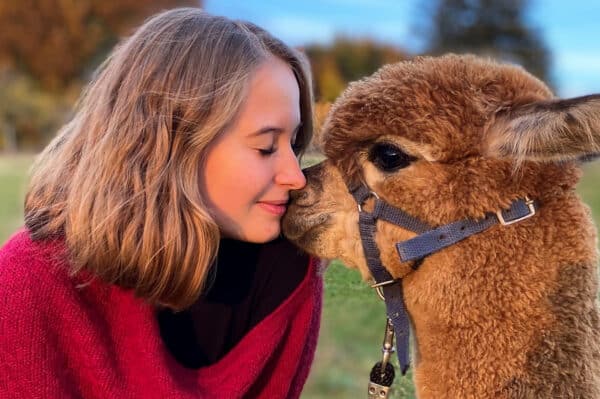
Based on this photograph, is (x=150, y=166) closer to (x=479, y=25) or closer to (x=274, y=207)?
(x=274, y=207)

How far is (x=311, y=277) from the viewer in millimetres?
2270

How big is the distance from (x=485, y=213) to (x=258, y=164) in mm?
663

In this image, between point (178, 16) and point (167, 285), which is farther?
point (178, 16)

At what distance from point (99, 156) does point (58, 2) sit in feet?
156

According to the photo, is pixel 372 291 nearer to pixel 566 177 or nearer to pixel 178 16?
pixel 566 177

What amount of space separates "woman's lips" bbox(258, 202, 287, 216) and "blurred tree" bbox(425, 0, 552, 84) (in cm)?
3001

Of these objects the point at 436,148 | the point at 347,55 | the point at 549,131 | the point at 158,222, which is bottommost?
the point at 347,55

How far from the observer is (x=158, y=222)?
1913 millimetres

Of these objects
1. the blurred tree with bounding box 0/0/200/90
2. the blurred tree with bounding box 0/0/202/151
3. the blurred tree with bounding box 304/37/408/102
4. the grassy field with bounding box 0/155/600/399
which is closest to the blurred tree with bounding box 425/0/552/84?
the blurred tree with bounding box 304/37/408/102

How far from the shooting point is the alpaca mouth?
208 centimetres

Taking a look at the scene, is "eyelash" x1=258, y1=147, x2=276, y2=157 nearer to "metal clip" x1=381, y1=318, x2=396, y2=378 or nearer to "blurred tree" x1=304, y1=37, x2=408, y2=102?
"metal clip" x1=381, y1=318, x2=396, y2=378

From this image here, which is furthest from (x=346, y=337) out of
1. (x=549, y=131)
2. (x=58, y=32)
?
(x=58, y=32)

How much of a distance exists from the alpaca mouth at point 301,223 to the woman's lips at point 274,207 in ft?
0.10

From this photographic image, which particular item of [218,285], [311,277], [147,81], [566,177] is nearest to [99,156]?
[147,81]
